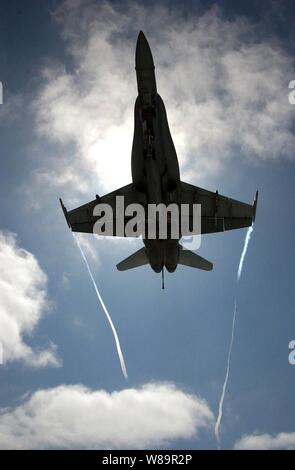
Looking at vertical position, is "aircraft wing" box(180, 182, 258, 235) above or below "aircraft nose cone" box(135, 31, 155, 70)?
below

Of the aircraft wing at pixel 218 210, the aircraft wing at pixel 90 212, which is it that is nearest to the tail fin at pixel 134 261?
the aircraft wing at pixel 90 212

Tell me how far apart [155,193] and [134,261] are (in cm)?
840

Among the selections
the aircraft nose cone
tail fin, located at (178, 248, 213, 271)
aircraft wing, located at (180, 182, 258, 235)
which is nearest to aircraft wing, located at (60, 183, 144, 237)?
aircraft wing, located at (180, 182, 258, 235)

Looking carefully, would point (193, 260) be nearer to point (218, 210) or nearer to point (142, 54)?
point (218, 210)

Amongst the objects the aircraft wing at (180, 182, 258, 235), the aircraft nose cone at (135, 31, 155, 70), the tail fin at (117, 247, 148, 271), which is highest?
the aircraft nose cone at (135, 31, 155, 70)

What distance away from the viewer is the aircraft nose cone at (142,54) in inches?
1106

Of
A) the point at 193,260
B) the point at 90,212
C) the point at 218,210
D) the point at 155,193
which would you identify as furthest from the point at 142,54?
the point at 193,260

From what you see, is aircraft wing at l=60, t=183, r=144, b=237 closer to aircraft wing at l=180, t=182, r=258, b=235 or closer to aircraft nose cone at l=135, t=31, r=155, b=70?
aircraft wing at l=180, t=182, r=258, b=235

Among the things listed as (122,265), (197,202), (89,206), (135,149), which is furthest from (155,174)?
(122,265)

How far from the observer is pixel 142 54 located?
2811 cm

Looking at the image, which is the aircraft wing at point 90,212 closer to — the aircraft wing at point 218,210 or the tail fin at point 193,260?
the aircraft wing at point 218,210

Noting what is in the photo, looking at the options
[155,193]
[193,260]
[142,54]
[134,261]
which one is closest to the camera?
[142,54]

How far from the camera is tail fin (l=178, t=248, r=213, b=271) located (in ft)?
116

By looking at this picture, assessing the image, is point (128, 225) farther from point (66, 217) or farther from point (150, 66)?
point (150, 66)
